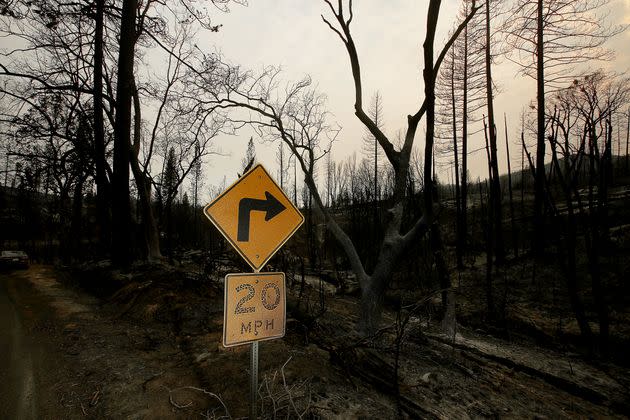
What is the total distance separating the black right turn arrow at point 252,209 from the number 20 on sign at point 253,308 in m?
0.36

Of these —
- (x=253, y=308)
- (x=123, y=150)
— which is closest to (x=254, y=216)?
(x=253, y=308)

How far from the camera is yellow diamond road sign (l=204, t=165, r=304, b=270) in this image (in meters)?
2.35

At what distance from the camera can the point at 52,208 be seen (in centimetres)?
2655

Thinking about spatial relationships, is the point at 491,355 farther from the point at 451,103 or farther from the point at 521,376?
the point at 451,103

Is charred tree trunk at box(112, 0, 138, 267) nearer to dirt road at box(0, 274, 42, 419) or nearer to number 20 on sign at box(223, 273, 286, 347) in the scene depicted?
dirt road at box(0, 274, 42, 419)

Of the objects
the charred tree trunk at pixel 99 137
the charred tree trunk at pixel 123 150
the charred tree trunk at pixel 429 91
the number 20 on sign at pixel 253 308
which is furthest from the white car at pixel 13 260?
the charred tree trunk at pixel 429 91

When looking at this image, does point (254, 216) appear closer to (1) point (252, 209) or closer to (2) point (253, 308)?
(1) point (252, 209)

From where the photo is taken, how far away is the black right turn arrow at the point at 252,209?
2.43 meters

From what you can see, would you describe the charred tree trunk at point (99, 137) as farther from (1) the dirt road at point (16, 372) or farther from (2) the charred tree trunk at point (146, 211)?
(1) the dirt road at point (16, 372)

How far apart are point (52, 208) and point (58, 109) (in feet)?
66.1

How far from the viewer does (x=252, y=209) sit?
8.20ft

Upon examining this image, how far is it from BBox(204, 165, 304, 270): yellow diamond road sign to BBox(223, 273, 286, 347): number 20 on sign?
16cm

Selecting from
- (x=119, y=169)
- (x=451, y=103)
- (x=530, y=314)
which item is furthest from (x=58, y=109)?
(x=451, y=103)

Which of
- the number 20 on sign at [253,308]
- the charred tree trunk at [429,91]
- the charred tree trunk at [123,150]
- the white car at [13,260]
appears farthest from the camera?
the white car at [13,260]
